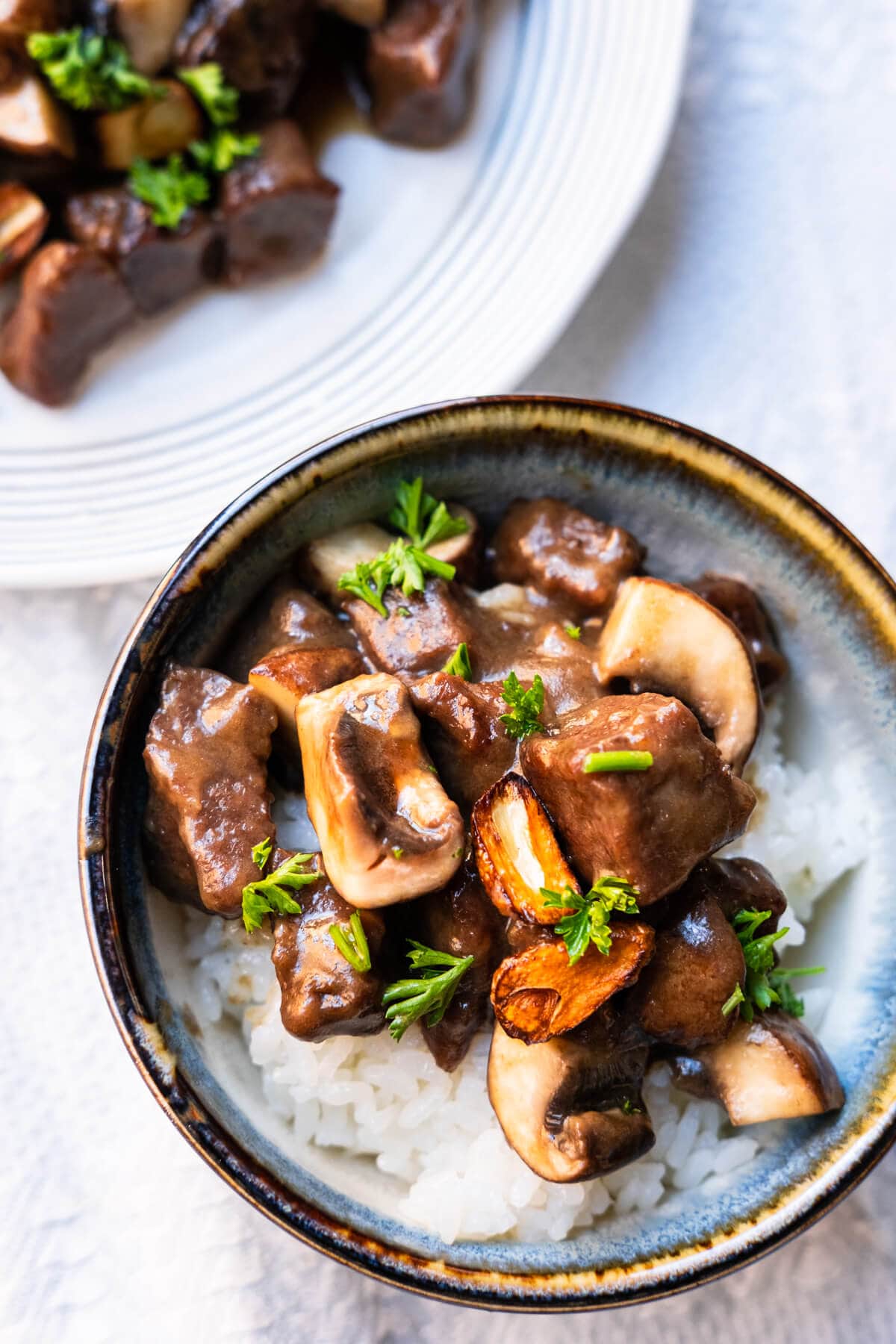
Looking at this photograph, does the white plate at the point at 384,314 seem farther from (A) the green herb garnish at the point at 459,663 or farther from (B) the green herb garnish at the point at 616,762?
(B) the green herb garnish at the point at 616,762

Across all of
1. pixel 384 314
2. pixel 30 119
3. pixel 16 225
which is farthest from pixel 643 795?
pixel 30 119

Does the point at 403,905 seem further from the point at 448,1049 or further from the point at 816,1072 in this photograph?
the point at 816,1072

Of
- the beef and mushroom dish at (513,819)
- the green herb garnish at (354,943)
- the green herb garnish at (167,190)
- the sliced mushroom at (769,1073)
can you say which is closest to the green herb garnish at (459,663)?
the beef and mushroom dish at (513,819)

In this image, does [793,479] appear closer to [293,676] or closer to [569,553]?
[569,553]

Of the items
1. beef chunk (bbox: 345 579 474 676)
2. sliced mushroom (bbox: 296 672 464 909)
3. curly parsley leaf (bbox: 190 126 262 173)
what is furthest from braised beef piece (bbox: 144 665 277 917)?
curly parsley leaf (bbox: 190 126 262 173)

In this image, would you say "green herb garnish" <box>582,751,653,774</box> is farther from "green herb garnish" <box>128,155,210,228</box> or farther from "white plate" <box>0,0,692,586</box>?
"green herb garnish" <box>128,155,210,228</box>
